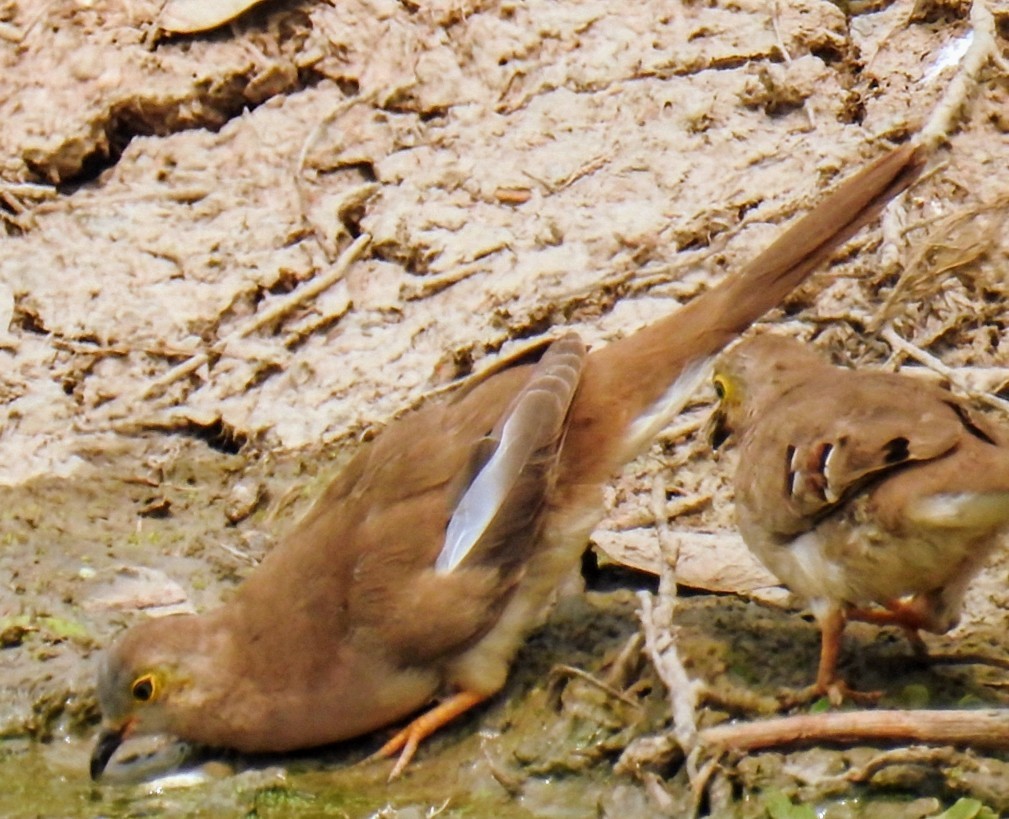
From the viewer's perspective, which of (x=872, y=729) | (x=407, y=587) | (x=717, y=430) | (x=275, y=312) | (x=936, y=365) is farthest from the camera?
(x=275, y=312)

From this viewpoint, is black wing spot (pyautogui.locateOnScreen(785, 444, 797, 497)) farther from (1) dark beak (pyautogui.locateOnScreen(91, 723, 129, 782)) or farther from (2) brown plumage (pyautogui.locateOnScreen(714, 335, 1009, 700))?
(1) dark beak (pyautogui.locateOnScreen(91, 723, 129, 782))

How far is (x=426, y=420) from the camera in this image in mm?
5934

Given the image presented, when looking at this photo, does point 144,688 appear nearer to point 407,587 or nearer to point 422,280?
point 407,587

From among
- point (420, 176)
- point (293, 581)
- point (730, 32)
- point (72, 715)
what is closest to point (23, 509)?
point (72, 715)

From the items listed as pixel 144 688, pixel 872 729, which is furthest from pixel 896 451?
pixel 144 688

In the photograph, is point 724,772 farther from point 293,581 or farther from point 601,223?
point 601,223

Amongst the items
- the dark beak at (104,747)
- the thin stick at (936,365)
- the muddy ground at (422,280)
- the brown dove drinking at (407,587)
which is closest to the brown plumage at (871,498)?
the muddy ground at (422,280)

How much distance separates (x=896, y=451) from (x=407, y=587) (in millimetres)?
1536

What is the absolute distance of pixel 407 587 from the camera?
5.47 m

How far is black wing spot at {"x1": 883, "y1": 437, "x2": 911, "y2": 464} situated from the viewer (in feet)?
16.2

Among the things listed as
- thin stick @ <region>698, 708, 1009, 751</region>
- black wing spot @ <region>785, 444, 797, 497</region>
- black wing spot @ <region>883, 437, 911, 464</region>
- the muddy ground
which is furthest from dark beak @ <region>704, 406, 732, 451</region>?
thin stick @ <region>698, 708, 1009, 751</region>

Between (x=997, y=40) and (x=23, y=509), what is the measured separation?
4718 mm

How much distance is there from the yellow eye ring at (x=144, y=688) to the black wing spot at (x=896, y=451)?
2310 mm

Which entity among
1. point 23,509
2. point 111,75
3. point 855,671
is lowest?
point 855,671
